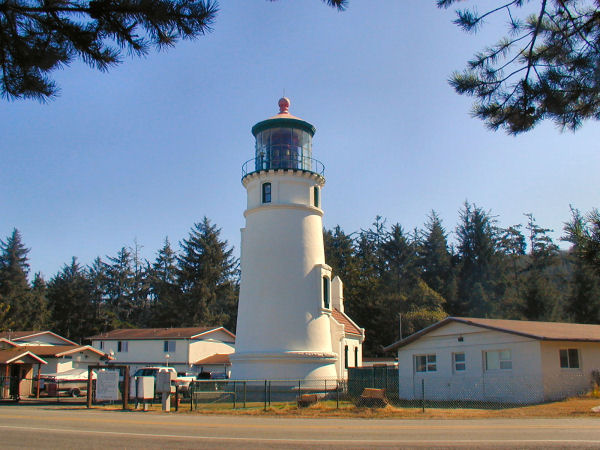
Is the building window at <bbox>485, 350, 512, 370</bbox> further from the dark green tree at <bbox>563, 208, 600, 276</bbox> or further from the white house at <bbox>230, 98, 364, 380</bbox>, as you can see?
the dark green tree at <bbox>563, 208, 600, 276</bbox>

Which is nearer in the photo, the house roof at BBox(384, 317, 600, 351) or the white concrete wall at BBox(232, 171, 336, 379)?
the house roof at BBox(384, 317, 600, 351)

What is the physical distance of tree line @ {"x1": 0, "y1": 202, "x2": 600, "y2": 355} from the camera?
60.9 metres

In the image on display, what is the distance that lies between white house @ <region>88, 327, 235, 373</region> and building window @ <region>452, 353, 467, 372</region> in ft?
80.0

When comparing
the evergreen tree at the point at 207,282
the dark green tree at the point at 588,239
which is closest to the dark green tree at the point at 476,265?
the evergreen tree at the point at 207,282

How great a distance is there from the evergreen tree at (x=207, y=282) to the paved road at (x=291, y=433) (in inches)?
1964

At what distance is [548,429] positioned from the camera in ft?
44.2

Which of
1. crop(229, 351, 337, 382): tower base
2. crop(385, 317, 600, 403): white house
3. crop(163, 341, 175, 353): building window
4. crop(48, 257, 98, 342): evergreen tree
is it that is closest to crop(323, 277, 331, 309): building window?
crop(229, 351, 337, 382): tower base

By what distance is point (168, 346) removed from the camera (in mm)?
45156

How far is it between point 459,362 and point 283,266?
31.8ft

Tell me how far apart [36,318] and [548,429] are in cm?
6541

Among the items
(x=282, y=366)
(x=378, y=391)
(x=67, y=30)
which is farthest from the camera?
(x=282, y=366)

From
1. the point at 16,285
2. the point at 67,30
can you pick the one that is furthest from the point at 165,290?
the point at 67,30

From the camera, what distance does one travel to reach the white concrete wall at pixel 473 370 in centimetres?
2277

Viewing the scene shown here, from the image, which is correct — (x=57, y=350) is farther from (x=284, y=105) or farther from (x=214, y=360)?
(x=284, y=105)
